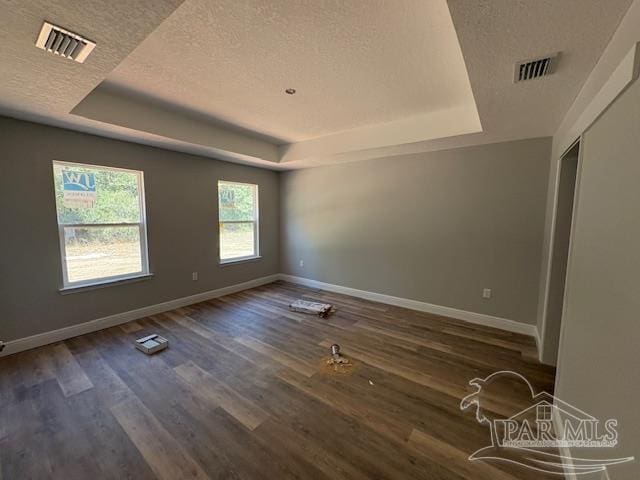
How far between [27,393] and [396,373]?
3067mm

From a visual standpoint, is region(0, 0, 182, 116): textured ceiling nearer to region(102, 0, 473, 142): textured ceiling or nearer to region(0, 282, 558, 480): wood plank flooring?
region(102, 0, 473, 142): textured ceiling

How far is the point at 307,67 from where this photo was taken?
207cm

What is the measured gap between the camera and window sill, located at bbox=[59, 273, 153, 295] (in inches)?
114

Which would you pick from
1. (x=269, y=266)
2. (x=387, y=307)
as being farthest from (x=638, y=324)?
(x=269, y=266)

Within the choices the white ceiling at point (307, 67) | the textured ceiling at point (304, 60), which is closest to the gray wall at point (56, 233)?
the white ceiling at point (307, 67)

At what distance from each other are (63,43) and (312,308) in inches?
134

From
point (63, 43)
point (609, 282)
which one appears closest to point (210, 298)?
point (63, 43)

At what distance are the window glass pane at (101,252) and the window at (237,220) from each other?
134cm

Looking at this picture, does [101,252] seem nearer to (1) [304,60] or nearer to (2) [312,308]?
(2) [312,308]

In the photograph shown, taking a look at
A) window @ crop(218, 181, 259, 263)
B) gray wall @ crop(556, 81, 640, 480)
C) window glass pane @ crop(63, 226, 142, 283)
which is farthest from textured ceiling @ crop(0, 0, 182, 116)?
window @ crop(218, 181, 259, 263)

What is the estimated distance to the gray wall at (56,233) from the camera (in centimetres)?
255

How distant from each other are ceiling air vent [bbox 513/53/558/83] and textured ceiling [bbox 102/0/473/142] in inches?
18.7

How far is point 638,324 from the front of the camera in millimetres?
853

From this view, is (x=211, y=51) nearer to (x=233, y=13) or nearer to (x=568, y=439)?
(x=233, y=13)
